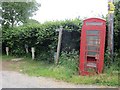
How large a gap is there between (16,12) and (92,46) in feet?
24.8

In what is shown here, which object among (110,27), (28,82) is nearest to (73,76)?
(28,82)

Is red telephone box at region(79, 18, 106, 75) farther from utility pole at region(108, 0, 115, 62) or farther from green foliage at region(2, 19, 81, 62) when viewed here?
green foliage at region(2, 19, 81, 62)

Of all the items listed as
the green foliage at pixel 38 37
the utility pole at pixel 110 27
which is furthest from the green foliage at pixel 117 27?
the green foliage at pixel 38 37

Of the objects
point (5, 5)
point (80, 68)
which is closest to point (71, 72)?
point (80, 68)

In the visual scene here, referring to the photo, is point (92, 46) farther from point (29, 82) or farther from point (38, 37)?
point (38, 37)

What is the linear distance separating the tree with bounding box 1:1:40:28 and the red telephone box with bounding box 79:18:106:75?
22.2 ft

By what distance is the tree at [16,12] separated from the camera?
1306 cm

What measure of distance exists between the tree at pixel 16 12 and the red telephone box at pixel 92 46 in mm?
6781

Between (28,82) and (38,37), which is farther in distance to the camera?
(38,37)

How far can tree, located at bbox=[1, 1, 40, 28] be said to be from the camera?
13065 millimetres

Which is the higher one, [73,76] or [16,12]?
[16,12]

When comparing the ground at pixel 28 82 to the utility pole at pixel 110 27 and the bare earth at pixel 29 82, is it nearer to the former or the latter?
the bare earth at pixel 29 82

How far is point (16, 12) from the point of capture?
13.7 meters

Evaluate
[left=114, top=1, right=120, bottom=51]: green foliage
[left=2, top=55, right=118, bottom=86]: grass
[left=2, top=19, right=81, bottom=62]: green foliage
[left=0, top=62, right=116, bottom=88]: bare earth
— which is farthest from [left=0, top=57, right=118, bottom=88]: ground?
[left=114, top=1, right=120, bottom=51]: green foliage
